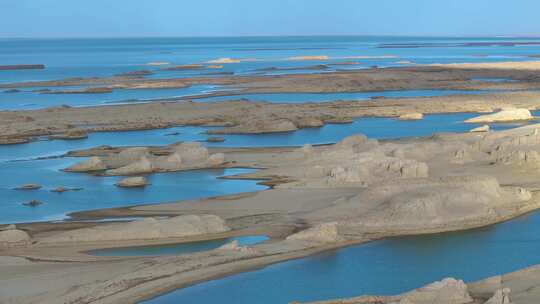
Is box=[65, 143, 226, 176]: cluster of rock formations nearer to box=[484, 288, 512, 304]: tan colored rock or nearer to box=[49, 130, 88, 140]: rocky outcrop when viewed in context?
box=[49, 130, 88, 140]: rocky outcrop

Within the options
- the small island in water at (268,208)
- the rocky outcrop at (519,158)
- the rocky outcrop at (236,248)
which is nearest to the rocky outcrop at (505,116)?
the small island in water at (268,208)

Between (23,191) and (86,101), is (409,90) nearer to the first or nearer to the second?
(86,101)

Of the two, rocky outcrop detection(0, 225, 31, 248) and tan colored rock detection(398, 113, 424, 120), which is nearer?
rocky outcrop detection(0, 225, 31, 248)

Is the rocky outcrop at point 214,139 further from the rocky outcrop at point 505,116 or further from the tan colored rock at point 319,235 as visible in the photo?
the tan colored rock at point 319,235

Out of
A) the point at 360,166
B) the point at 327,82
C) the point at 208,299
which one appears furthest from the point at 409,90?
the point at 208,299

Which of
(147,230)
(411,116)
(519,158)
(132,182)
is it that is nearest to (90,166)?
(132,182)

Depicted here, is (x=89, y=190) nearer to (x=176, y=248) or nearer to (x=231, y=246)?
(x=176, y=248)

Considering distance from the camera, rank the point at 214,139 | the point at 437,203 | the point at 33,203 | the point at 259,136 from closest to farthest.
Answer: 1. the point at 437,203
2. the point at 33,203
3. the point at 214,139
4. the point at 259,136

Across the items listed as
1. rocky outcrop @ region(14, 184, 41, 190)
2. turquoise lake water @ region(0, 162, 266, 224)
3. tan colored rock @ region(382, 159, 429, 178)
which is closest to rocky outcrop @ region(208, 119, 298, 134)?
turquoise lake water @ region(0, 162, 266, 224)
